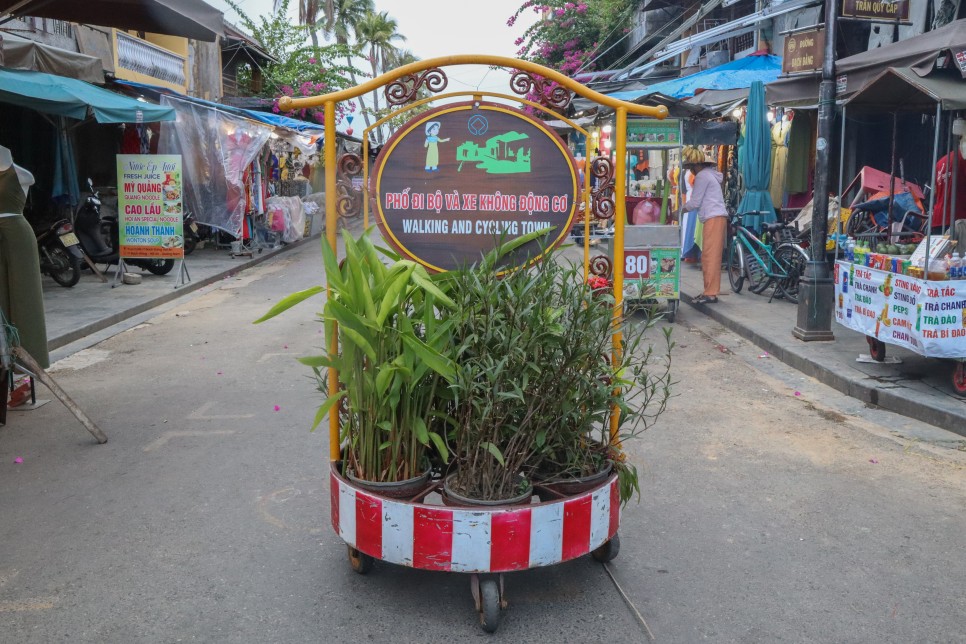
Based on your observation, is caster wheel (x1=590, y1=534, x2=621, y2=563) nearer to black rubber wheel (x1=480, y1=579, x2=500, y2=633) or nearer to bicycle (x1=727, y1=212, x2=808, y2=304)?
black rubber wheel (x1=480, y1=579, x2=500, y2=633)

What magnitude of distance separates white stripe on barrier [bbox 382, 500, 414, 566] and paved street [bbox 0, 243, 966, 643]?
0.25 meters

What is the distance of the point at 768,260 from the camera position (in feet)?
38.6

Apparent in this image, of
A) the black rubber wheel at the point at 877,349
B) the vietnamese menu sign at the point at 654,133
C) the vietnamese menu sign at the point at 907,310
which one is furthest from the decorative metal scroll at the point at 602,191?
the vietnamese menu sign at the point at 654,133

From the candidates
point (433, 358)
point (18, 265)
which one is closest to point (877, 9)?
point (433, 358)

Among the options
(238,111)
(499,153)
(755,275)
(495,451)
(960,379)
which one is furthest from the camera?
(238,111)

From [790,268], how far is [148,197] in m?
8.87

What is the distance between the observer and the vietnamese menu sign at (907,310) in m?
6.36

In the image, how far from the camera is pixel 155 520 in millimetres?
4441

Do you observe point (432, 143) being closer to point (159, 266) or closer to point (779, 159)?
point (159, 266)

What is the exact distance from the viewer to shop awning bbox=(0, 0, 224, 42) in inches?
253

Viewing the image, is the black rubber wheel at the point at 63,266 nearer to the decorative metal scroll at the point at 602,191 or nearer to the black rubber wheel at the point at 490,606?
the decorative metal scroll at the point at 602,191

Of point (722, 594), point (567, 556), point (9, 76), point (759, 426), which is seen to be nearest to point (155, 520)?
point (567, 556)

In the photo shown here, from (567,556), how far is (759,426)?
328 cm

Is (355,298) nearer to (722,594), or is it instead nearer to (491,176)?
(491,176)
